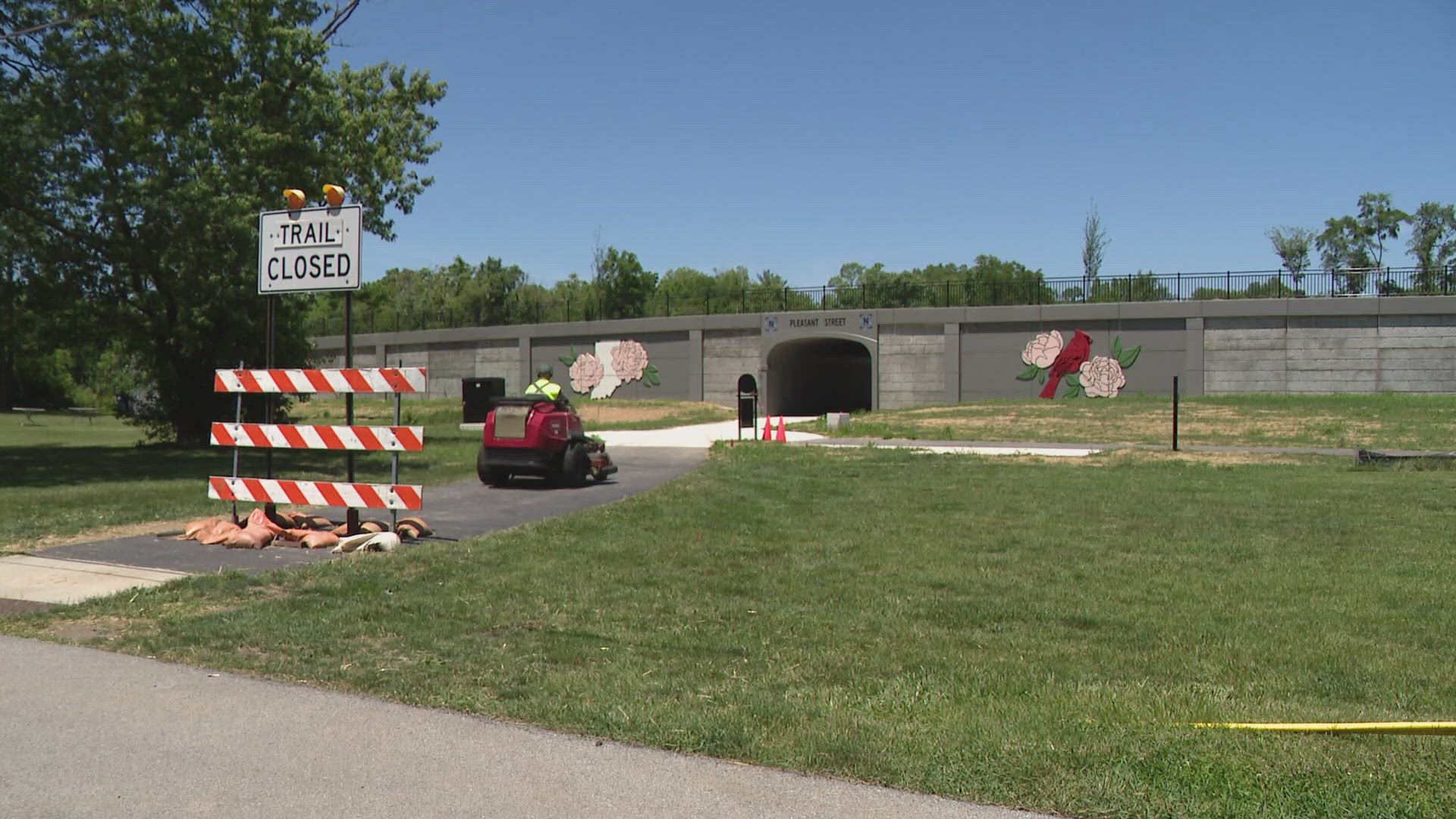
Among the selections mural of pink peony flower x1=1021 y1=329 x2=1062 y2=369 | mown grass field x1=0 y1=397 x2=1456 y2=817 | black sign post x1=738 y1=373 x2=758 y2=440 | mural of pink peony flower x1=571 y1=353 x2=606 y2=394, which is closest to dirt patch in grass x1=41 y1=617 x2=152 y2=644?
mown grass field x1=0 y1=397 x2=1456 y2=817

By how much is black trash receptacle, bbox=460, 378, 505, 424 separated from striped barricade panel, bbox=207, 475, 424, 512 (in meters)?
25.9

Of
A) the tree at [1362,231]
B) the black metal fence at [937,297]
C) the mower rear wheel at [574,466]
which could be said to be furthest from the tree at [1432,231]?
the mower rear wheel at [574,466]

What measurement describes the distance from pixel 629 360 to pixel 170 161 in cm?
2934

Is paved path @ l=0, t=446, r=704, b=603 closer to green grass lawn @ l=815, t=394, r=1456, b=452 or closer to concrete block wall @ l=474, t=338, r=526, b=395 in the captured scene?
green grass lawn @ l=815, t=394, r=1456, b=452

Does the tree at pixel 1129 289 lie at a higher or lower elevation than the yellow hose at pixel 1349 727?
higher

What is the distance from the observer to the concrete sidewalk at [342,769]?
3959 millimetres

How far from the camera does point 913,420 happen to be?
35875 mm

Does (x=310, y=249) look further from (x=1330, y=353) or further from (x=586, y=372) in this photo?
(x=586, y=372)

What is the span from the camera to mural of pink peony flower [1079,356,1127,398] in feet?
134

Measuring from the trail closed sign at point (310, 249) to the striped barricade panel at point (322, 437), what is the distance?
4.58 feet

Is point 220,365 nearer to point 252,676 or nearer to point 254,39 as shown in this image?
point 254,39

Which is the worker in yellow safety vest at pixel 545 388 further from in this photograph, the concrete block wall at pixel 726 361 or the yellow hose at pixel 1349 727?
the concrete block wall at pixel 726 361

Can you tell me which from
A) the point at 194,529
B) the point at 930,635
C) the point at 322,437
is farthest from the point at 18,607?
the point at 930,635

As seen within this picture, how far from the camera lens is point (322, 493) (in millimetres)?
10305
